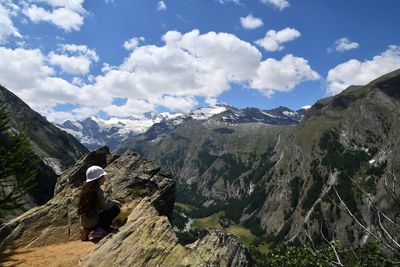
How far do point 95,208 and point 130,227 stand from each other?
8.52ft

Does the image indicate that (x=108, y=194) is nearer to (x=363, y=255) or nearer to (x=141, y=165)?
(x=141, y=165)

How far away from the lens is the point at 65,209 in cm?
3394

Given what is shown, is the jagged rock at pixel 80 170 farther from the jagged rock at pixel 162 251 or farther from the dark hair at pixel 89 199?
the jagged rock at pixel 162 251

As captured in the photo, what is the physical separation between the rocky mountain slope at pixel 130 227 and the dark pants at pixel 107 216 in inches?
40.4

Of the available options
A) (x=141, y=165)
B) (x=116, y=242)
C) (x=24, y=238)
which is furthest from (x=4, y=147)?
(x=141, y=165)

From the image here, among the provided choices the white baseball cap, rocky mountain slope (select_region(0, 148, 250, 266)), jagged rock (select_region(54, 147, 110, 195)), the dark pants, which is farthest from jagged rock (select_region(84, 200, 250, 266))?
jagged rock (select_region(54, 147, 110, 195))

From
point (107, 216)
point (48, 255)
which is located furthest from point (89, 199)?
point (48, 255)

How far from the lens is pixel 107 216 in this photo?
1003 inches

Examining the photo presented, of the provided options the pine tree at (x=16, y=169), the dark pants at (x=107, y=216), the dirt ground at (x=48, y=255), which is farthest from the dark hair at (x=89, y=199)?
the pine tree at (x=16, y=169)

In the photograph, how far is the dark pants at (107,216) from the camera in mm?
25297

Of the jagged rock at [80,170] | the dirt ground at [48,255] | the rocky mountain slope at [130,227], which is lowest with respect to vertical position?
the dirt ground at [48,255]

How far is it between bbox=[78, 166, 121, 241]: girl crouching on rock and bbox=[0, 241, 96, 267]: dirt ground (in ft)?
3.07

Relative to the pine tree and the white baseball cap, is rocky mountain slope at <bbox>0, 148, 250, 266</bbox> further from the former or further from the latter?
the white baseball cap

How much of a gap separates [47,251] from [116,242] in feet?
19.1
